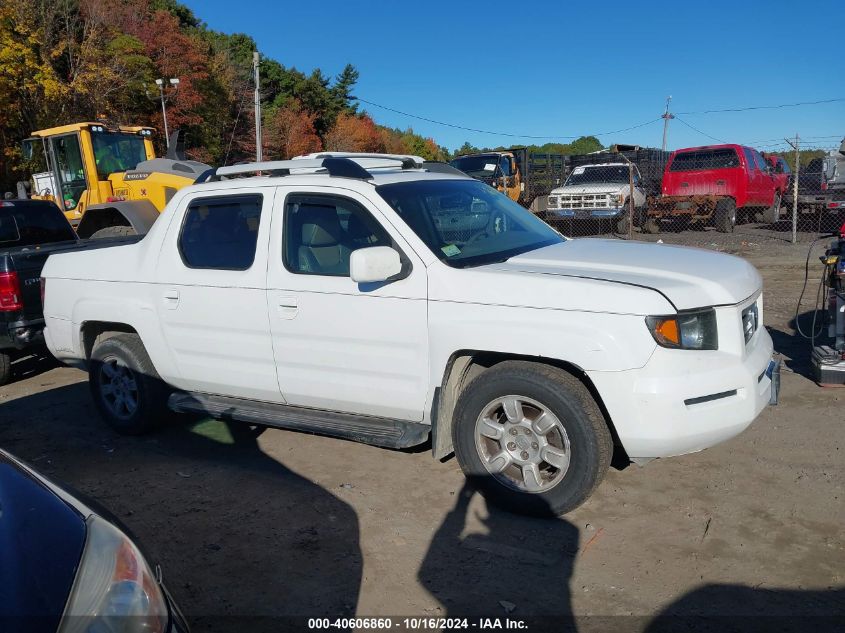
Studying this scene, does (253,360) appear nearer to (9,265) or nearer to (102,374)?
(102,374)

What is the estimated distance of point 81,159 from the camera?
42.5 feet

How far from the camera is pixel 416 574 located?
3.55 m

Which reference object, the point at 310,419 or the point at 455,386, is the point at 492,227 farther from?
the point at 310,419

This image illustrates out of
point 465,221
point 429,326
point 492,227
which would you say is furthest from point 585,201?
point 429,326

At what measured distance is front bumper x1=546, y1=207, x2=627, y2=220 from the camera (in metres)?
16.1

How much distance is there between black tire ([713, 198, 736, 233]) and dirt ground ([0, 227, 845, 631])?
11693 mm

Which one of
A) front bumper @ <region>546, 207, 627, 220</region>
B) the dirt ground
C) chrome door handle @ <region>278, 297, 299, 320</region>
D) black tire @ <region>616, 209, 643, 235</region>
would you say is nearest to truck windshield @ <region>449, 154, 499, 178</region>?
front bumper @ <region>546, 207, 627, 220</region>

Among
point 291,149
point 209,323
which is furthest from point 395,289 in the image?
point 291,149

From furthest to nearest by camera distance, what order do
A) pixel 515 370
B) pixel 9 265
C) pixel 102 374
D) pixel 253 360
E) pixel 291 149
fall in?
pixel 291 149, pixel 9 265, pixel 102 374, pixel 253 360, pixel 515 370

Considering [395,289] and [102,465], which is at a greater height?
[395,289]

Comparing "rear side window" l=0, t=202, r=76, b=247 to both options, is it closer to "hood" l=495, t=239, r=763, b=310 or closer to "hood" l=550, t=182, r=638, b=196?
"hood" l=495, t=239, r=763, b=310

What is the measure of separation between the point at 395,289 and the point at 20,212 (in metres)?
6.05

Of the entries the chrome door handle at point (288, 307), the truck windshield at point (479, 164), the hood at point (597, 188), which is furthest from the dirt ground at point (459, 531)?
the truck windshield at point (479, 164)

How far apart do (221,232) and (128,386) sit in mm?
1569
